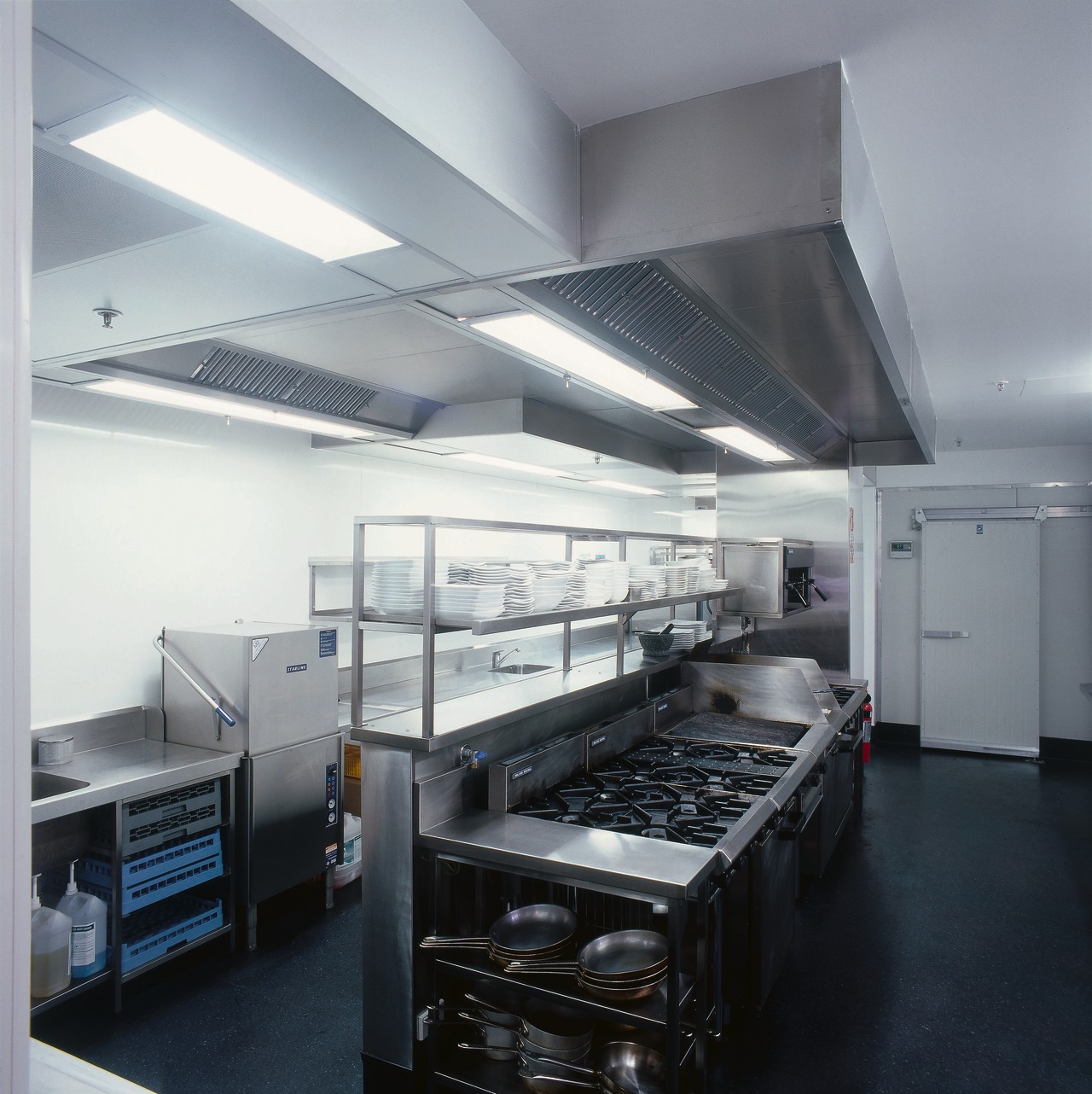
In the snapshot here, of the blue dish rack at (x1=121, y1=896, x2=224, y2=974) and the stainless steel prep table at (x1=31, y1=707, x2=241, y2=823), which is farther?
the blue dish rack at (x1=121, y1=896, x2=224, y2=974)

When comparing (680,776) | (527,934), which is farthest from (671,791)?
(527,934)

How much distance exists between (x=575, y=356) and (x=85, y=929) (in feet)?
8.56

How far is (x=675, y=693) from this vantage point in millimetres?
3963

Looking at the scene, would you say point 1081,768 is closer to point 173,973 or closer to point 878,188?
point 878,188

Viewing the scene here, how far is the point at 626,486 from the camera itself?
541cm

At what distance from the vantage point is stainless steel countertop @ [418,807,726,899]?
2.02 m

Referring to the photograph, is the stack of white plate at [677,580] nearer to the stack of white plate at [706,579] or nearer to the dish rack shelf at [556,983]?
the stack of white plate at [706,579]

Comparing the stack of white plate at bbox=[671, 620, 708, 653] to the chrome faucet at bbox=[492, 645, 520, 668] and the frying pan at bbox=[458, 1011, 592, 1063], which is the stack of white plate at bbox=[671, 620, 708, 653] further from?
the frying pan at bbox=[458, 1011, 592, 1063]

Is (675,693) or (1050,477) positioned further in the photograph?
(1050,477)

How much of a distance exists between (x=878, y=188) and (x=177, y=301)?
1805 mm

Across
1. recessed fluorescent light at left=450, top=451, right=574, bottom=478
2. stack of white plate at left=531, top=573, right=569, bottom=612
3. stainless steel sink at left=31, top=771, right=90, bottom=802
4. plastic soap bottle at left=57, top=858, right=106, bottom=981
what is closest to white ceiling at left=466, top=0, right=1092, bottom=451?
stack of white plate at left=531, top=573, right=569, bottom=612

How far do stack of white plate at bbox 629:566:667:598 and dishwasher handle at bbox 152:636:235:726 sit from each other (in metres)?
1.79

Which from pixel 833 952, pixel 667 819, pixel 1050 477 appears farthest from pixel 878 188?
pixel 1050 477

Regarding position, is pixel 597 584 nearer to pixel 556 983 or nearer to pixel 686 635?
pixel 556 983
